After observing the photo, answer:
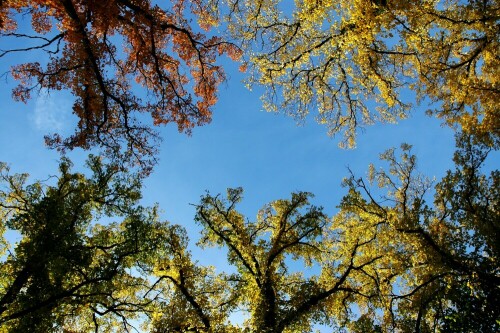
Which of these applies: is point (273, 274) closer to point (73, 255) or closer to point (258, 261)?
point (258, 261)

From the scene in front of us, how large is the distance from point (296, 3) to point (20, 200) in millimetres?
15135

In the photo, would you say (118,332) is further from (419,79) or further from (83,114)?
(419,79)

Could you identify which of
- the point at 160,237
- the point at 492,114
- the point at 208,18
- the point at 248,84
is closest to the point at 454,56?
the point at 492,114

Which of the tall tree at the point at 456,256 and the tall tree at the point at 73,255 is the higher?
the tall tree at the point at 73,255

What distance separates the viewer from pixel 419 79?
1506 cm

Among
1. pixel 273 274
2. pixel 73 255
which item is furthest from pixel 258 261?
pixel 73 255

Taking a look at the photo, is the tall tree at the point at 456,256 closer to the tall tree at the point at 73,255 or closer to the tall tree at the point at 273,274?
the tall tree at the point at 273,274

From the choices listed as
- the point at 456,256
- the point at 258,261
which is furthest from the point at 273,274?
the point at 456,256

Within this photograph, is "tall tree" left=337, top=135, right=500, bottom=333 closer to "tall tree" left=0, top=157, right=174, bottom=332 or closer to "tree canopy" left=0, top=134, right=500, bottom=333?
"tree canopy" left=0, top=134, right=500, bottom=333

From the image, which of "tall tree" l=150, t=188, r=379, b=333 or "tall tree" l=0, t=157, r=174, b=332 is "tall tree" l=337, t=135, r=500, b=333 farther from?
"tall tree" l=0, t=157, r=174, b=332

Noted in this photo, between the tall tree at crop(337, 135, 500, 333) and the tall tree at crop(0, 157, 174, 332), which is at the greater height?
the tall tree at crop(0, 157, 174, 332)

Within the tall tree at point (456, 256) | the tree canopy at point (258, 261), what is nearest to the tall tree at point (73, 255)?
the tree canopy at point (258, 261)

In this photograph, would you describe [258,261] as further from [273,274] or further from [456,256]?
[456,256]

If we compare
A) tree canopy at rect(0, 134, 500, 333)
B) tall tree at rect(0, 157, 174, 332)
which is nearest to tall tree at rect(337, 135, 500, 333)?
tree canopy at rect(0, 134, 500, 333)
